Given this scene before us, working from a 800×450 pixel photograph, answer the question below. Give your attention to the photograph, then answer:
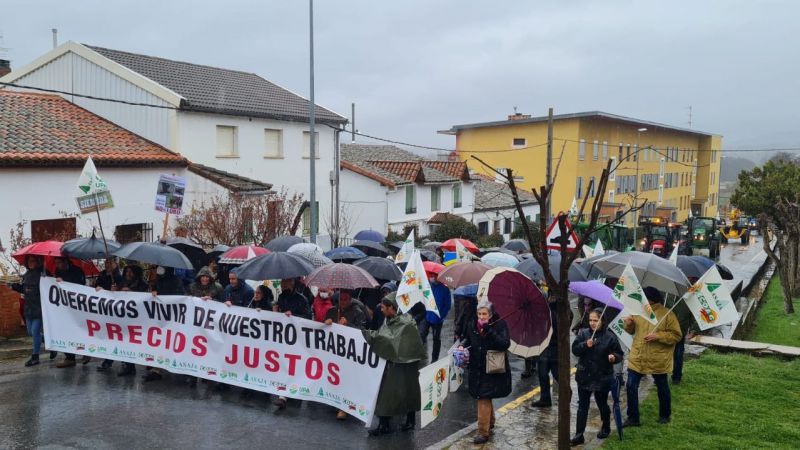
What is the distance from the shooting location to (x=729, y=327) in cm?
1578

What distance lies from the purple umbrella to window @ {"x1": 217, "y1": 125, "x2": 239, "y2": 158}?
1725 centimetres

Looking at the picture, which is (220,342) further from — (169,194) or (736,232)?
(736,232)

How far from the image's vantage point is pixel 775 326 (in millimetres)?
17234

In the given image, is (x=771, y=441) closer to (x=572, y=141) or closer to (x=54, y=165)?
(x=54, y=165)

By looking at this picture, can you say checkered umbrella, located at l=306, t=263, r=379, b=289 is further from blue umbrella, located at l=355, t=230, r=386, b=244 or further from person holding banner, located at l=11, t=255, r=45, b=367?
blue umbrella, located at l=355, t=230, r=386, b=244

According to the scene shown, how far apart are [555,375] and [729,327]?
817cm

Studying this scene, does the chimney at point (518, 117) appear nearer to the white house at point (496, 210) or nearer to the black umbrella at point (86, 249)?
the white house at point (496, 210)

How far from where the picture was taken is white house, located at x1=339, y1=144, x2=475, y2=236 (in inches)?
1256

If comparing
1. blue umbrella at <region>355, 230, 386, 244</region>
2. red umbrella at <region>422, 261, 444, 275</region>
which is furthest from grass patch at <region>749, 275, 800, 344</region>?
blue umbrella at <region>355, 230, 386, 244</region>

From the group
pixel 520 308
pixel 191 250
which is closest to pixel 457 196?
pixel 191 250

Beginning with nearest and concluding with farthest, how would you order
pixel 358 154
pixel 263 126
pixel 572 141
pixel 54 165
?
pixel 54 165
pixel 263 126
pixel 358 154
pixel 572 141

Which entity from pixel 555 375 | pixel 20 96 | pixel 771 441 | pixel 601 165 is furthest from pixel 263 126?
pixel 601 165

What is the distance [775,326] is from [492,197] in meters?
26.3

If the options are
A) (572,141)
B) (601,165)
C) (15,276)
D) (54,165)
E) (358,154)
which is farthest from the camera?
(601,165)
